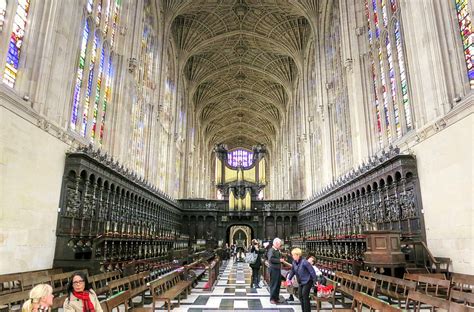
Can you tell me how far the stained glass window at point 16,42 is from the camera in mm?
9002

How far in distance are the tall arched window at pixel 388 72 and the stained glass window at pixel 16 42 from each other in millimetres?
12930

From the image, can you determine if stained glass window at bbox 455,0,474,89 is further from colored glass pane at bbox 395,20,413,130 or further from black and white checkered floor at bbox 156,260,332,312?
black and white checkered floor at bbox 156,260,332,312

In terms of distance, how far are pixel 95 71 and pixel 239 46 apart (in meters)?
23.6

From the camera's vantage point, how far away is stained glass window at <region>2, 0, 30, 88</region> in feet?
29.5

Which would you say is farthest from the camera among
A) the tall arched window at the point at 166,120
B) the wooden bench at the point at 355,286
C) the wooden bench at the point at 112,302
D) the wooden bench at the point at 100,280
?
the tall arched window at the point at 166,120

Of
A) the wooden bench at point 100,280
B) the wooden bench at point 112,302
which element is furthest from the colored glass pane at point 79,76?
the wooden bench at point 112,302

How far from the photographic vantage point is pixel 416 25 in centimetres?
1152

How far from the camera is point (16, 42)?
30.6ft

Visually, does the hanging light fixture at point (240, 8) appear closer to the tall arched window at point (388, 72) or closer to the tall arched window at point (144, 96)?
the tall arched window at point (144, 96)

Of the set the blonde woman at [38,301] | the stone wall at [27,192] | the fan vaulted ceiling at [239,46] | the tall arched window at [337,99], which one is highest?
the fan vaulted ceiling at [239,46]

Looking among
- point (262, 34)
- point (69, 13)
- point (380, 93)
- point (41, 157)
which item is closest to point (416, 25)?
point (380, 93)

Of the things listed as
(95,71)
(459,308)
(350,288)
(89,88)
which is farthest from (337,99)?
(459,308)

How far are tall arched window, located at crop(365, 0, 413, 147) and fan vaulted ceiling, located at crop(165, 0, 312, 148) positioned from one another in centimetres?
1315

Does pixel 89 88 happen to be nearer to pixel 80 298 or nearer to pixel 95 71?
pixel 95 71
